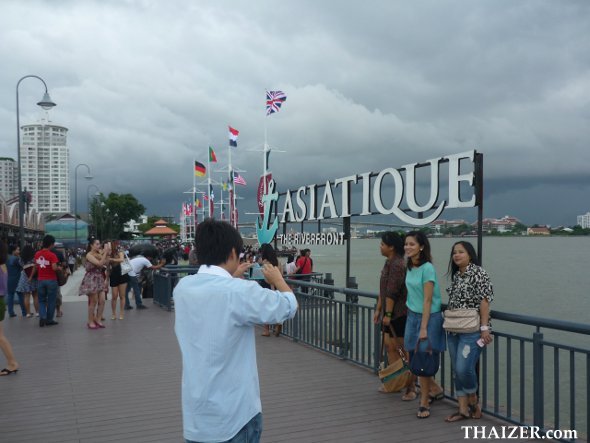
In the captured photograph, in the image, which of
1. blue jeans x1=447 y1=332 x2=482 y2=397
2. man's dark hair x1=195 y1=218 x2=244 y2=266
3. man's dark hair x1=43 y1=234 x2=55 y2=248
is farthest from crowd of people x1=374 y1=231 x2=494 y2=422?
man's dark hair x1=43 y1=234 x2=55 y2=248

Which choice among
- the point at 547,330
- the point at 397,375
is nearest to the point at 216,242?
the point at 397,375

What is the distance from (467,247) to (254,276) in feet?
13.9

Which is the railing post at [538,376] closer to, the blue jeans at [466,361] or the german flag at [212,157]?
the blue jeans at [466,361]

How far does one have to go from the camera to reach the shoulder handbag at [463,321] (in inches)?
188

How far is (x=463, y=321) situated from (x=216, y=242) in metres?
2.98

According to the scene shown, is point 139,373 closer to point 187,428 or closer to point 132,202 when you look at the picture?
point 187,428

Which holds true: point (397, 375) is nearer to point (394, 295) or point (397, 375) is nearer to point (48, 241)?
point (394, 295)

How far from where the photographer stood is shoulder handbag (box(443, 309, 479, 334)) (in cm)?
478

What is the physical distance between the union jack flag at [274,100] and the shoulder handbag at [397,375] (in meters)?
24.9

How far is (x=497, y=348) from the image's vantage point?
16.9 feet

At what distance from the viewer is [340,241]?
42.4 ft

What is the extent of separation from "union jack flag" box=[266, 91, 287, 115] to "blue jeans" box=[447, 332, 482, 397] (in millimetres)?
25739

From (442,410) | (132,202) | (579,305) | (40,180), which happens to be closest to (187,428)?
(442,410)

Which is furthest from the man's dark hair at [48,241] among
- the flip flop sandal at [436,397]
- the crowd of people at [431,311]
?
the flip flop sandal at [436,397]
